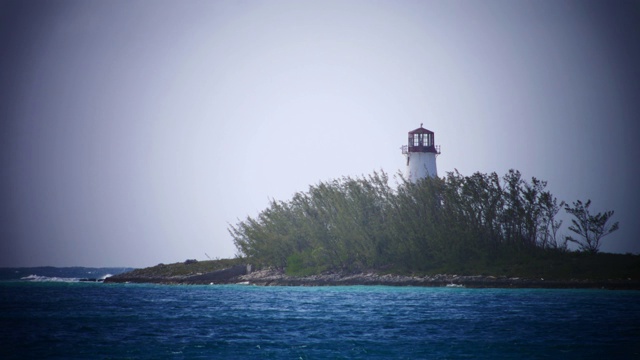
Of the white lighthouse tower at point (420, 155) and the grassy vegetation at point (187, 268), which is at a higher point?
the white lighthouse tower at point (420, 155)

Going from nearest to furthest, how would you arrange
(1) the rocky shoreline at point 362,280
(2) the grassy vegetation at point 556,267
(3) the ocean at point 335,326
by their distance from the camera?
(3) the ocean at point 335,326 < (1) the rocky shoreline at point 362,280 < (2) the grassy vegetation at point 556,267

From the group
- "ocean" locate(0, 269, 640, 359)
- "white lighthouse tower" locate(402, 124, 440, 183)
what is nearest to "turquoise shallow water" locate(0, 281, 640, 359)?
"ocean" locate(0, 269, 640, 359)

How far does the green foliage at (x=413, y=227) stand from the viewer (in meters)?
78.3

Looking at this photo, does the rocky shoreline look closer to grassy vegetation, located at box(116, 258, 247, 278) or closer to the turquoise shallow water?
grassy vegetation, located at box(116, 258, 247, 278)

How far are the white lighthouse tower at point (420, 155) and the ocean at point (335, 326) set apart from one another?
2095 centimetres

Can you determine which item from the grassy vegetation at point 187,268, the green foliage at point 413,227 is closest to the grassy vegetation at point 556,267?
the green foliage at point 413,227

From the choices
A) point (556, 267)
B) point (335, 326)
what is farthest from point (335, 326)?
point (556, 267)

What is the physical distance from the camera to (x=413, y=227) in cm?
8094

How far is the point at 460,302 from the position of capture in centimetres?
5606

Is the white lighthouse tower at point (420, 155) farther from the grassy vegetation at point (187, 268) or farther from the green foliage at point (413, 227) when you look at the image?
the grassy vegetation at point (187, 268)

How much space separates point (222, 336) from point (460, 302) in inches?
974

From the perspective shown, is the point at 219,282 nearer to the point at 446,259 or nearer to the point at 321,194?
the point at 321,194

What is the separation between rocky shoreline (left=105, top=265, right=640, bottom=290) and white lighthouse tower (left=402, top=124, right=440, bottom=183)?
13.8m

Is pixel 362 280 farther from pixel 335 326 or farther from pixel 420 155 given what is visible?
pixel 335 326
